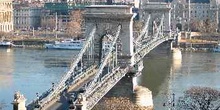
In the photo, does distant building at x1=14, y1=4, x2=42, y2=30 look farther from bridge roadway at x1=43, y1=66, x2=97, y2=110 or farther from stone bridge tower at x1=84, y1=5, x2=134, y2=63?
bridge roadway at x1=43, y1=66, x2=97, y2=110

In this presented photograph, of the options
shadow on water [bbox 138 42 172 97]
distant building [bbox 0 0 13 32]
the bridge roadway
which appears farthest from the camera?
distant building [bbox 0 0 13 32]

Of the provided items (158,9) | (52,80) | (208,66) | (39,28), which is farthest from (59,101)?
(39,28)

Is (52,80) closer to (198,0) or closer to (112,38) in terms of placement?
(112,38)

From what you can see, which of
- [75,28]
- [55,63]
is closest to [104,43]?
[55,63]

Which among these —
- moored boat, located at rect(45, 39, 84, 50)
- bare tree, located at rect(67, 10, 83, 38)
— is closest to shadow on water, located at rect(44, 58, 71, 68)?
moored boat, located at rect(45, 39, 84, 50)

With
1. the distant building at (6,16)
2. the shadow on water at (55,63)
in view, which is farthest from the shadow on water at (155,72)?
the distant building at (6,16)

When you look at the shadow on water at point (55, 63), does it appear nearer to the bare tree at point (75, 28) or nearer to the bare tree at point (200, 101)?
the bare tree at point (200, 101)

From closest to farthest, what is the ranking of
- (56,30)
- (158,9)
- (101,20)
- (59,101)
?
(59,101)
(101,20)
(158,9)
(56,30)
